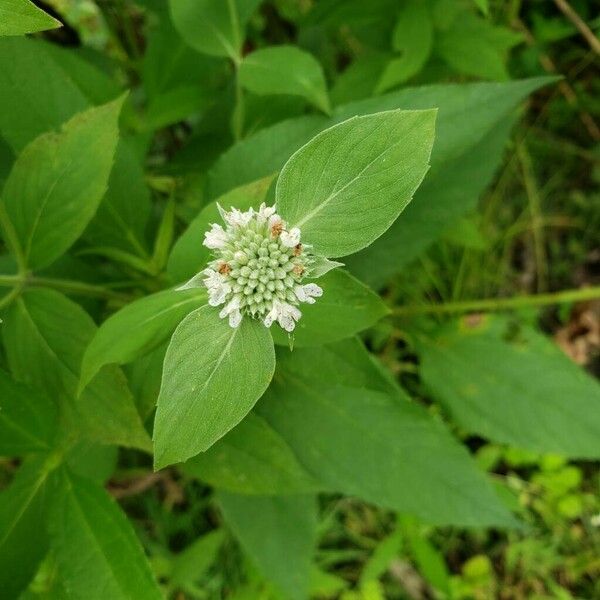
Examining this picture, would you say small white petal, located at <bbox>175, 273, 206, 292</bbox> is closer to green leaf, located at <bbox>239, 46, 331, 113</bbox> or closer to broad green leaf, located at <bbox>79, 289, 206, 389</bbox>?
broad green leaf, located at <bbox>79, 289, 206, 389</bbox>

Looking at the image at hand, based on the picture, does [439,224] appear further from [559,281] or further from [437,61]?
[559,281]

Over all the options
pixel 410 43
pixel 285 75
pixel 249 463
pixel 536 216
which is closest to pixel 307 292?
pixel 249 463

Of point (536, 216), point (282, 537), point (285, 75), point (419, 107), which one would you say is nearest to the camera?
point (419, 107)

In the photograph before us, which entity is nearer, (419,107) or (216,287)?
(216,287)

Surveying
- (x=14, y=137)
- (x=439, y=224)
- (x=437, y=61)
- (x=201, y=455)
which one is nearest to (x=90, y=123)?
(x=14, y=137)

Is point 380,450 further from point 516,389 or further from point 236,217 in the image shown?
point 236,217

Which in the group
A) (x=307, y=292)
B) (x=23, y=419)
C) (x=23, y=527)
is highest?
(x=307, y=292)

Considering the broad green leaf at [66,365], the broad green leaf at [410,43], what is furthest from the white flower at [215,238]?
the broad green leaf at [410,43]

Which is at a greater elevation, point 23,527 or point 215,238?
point 215,238
